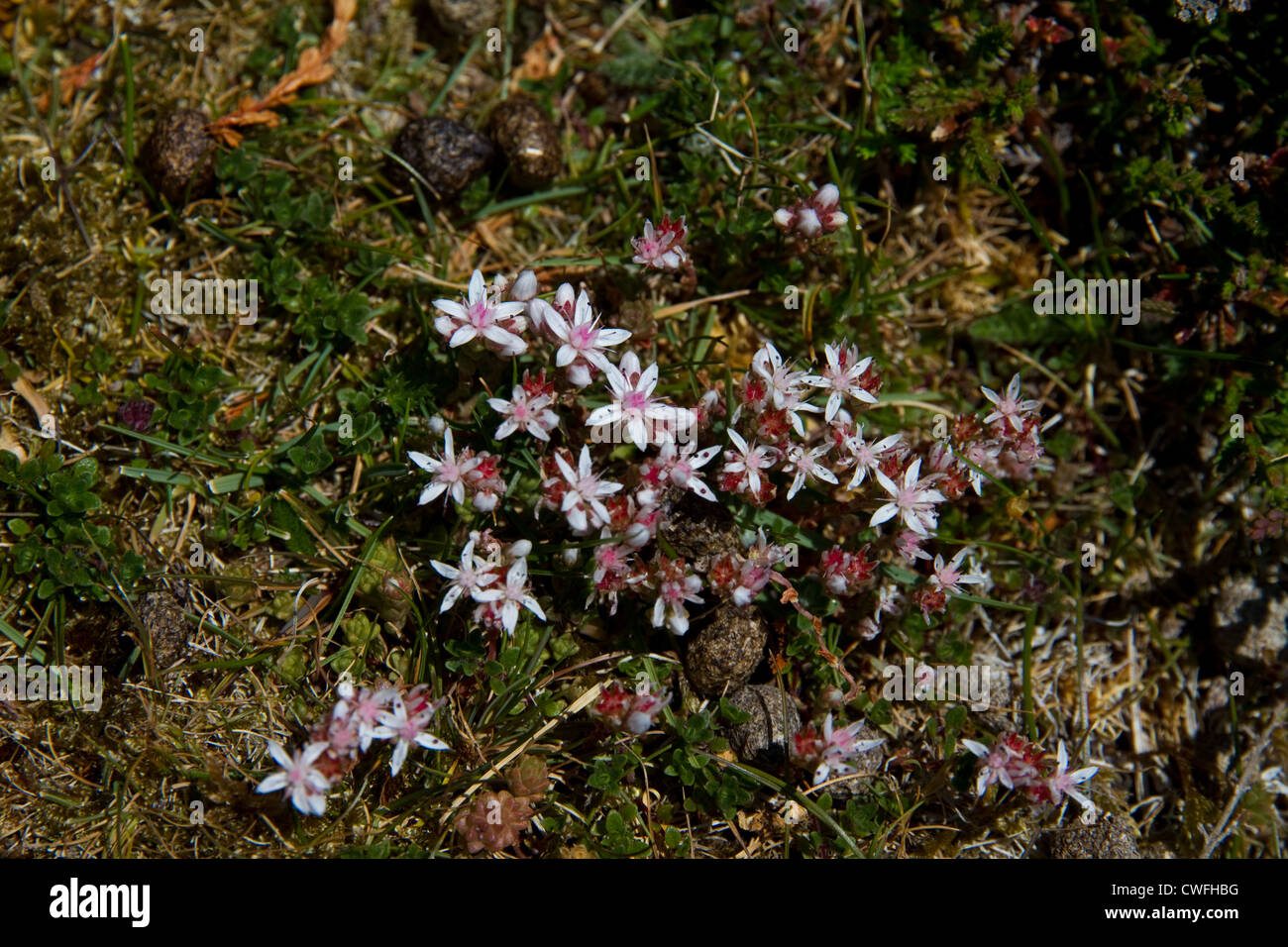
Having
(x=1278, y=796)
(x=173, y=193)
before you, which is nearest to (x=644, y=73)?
(x=173, y=193)

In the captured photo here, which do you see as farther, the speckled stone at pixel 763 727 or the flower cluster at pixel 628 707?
the speckled stone at pixel 763 727

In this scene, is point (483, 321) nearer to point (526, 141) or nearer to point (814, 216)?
point (526, 141)

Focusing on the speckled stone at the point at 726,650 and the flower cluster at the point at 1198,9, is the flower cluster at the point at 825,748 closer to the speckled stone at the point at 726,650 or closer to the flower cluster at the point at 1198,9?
the speckled stone at the point at 726,650

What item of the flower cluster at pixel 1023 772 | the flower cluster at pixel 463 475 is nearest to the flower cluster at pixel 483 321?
the flower cluster at pixel 463 475

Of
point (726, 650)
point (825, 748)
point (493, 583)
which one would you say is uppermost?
point (493, 583)

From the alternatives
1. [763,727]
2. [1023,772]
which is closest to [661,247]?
[763,727]

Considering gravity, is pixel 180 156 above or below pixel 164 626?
above

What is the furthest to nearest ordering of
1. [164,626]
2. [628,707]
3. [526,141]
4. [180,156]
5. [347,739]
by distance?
[526,141] < [180,156] < [164,626] < [628,707] < [347,739]
